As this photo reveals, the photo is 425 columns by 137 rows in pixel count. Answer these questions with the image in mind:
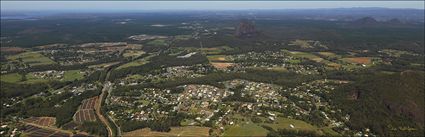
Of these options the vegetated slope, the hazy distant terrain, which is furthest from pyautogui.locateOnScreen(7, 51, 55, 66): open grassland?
the vegetated slope

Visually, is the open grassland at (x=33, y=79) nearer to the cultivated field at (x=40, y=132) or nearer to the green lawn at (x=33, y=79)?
the green lawn at (x=33, y=79)

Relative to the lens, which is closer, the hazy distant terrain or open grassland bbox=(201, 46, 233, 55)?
the hazy distant terrain

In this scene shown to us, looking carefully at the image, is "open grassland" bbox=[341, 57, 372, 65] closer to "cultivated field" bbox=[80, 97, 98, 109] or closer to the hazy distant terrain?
the hazy distant terrain

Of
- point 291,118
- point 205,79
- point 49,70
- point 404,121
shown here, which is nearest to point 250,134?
point 291,118

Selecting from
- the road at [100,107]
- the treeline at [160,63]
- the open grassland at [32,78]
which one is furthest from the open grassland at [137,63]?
the road at [100,107]

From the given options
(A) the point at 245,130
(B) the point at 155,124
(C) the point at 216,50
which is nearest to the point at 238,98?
(A) the point at 245,130
